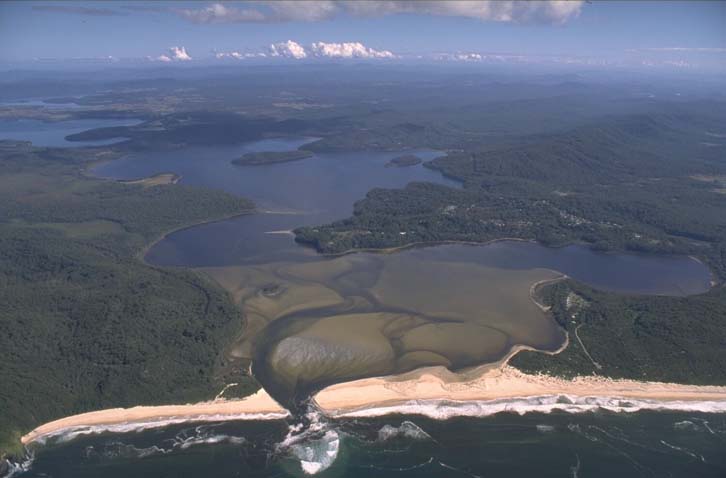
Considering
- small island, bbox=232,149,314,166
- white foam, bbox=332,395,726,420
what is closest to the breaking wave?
white foam, bbox=332,395,726,420

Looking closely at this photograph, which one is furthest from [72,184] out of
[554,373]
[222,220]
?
[554,373]

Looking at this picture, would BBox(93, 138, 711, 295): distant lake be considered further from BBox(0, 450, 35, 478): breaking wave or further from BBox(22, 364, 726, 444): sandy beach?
BBox(0, 450, 35, 478): breaking wave

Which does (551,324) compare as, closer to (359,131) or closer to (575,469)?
(575,469)

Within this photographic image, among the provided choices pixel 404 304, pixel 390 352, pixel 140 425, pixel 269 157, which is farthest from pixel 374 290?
pixel 269 157

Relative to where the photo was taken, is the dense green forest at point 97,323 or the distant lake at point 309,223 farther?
the distant lake at point 309,223

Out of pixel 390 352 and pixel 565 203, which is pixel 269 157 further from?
pixel 390 352

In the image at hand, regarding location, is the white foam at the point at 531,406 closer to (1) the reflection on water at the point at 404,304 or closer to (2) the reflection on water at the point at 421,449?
(2) the reflection on water at the point at 421,449

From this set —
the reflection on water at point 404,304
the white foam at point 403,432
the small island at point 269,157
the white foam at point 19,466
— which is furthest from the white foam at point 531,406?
the small island at point 269,157
